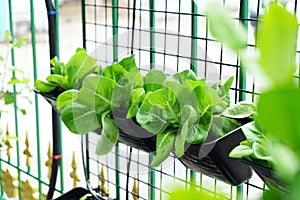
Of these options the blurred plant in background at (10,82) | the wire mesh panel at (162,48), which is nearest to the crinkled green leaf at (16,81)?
the blurred plant in background at (10,82)

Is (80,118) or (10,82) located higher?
(80,118)

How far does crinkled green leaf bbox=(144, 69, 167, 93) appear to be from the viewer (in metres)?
0.94

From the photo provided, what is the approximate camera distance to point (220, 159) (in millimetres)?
766

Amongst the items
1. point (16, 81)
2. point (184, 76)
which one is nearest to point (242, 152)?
point (184, 76)

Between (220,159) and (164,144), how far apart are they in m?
0.11

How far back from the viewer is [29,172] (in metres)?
2.01

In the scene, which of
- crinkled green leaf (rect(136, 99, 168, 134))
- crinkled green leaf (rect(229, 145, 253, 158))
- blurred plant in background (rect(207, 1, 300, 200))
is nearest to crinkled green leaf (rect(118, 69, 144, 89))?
crinkled green leaf (rect(136, 99, 168, 134))

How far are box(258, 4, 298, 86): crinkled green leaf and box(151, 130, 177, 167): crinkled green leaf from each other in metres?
0.68

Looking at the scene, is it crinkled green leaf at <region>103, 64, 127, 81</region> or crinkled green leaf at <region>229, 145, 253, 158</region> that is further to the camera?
crinkled green leaf at <region>103, 64, 127, 81</region>

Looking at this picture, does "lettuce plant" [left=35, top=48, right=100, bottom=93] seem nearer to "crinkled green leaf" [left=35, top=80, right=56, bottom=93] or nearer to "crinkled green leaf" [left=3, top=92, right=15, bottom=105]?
"crinkled green leaf" [left=35, top=80, right=56, bottom=93]

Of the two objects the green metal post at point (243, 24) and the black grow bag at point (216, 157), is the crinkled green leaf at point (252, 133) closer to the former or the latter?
the black grow bag at point (216, 157)

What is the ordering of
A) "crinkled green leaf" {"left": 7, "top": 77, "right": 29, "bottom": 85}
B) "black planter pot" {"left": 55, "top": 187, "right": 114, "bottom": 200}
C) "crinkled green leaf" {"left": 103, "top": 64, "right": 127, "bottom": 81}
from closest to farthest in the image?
1. "crinkled green leaf" {"left": 103, "top": 64, "right": 127, "bottom": 81}
2. "black planter pot" {"left": 55, "top": 187, "right": 114, "bottom": 200}
3. "crinkled green leaf" {"left": 7, "top": 77, "right": 29, "bottom": 85}

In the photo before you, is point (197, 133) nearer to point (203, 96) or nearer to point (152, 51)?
point (203, 96)

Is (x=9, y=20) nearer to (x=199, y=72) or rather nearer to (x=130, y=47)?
(x=130, y=47)
